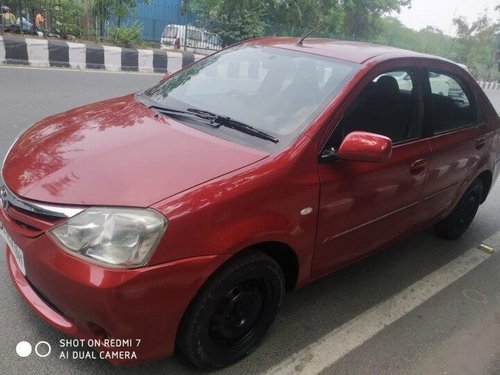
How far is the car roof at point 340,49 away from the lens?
9.86 ft

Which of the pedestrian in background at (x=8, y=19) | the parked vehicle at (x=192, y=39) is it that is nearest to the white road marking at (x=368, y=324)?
the pedestrian in background at (x=8, y=19)

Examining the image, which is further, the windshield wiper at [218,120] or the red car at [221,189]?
the windshield wiper at [218,120]

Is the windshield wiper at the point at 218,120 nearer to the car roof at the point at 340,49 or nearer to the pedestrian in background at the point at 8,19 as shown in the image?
the car roof at the point at 340,49

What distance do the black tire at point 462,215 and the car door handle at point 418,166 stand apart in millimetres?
1098

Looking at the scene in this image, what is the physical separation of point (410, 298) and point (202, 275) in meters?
1.88

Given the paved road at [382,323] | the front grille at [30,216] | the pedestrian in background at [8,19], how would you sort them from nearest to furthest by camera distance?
the front grille at [30,216] < the paved road at [382,323] < the pedestrian in background at [8,19]

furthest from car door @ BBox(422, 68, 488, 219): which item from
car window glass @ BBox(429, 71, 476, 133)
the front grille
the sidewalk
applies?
the sidewalk

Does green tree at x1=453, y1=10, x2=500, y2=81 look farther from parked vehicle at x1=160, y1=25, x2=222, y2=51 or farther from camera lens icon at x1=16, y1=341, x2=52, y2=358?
camera lens icon at x1=16, y1=341, x2=52, y2=358

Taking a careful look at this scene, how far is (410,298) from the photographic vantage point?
3.33 m

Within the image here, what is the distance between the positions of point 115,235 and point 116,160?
1.57 feet

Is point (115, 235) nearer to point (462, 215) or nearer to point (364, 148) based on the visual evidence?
point (364, 148)

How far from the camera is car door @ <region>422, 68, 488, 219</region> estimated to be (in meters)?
3.39

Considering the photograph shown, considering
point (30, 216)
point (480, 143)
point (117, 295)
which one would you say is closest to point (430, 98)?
point (480, 143)

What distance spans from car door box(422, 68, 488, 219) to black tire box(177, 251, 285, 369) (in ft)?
5.11
